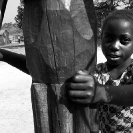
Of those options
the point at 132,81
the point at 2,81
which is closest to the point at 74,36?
the point at 132,81

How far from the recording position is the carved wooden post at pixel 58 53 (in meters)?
0.78

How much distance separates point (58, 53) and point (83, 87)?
17 centimetres

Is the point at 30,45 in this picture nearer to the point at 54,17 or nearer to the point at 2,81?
the point at 54,17

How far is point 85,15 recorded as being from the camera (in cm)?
81

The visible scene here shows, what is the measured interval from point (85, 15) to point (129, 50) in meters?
0.33

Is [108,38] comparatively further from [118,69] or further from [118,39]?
[118,69]

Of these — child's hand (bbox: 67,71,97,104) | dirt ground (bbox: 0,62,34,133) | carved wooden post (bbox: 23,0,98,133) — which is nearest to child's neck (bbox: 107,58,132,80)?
carved wooden post (bbox: 23,0,98,133)

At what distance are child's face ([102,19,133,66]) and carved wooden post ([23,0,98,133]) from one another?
0.17 metres

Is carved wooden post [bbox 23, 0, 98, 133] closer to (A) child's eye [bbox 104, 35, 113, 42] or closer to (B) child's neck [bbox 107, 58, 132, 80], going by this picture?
(A) child's eye [bbox 104, 35, 113, 42]

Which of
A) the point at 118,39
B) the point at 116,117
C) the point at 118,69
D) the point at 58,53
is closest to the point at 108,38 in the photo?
the point at 118,39

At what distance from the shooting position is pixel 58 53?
2.60ft

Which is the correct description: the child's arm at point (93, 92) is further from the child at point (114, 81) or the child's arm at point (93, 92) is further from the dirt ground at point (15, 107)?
the dirt ground at point (15, 107)

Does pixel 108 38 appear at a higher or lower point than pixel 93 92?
higher

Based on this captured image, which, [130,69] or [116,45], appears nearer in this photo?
[116,45]
